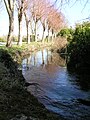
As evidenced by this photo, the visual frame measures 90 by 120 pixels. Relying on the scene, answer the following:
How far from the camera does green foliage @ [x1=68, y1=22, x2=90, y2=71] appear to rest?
20.5 metres

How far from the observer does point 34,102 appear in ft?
30.1

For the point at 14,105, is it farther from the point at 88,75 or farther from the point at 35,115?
the point at 88,75

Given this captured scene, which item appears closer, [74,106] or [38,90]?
[74,106]

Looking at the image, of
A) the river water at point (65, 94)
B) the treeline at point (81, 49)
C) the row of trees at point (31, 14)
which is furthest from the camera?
the row of trees at point (31, 14)

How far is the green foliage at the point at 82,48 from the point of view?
807 inches

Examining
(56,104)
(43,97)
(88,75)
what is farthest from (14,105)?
(88,75)

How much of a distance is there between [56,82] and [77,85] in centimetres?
139

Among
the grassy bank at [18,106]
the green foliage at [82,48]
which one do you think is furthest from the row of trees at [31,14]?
the grassy bank at [18,106]

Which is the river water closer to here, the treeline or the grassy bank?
the grassy bank

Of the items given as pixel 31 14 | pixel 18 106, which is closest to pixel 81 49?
pixel 18 106

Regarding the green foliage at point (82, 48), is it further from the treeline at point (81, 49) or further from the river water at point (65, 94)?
the river water at point (65, 94)

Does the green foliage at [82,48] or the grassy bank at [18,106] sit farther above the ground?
the green foliage at [82,48]

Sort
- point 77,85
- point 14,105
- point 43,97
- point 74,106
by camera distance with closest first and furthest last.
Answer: point 14,105 < point 74,106 < point 43,97 < point 77,85

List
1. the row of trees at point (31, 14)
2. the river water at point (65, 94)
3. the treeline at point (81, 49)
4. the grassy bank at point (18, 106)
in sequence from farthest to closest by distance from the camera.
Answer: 1. the row of trees at point (31, 14)
2. the treeline at point (81, 49)
3. the river water at point (65, 94)
4. the grassy bank at point (18, 106)
